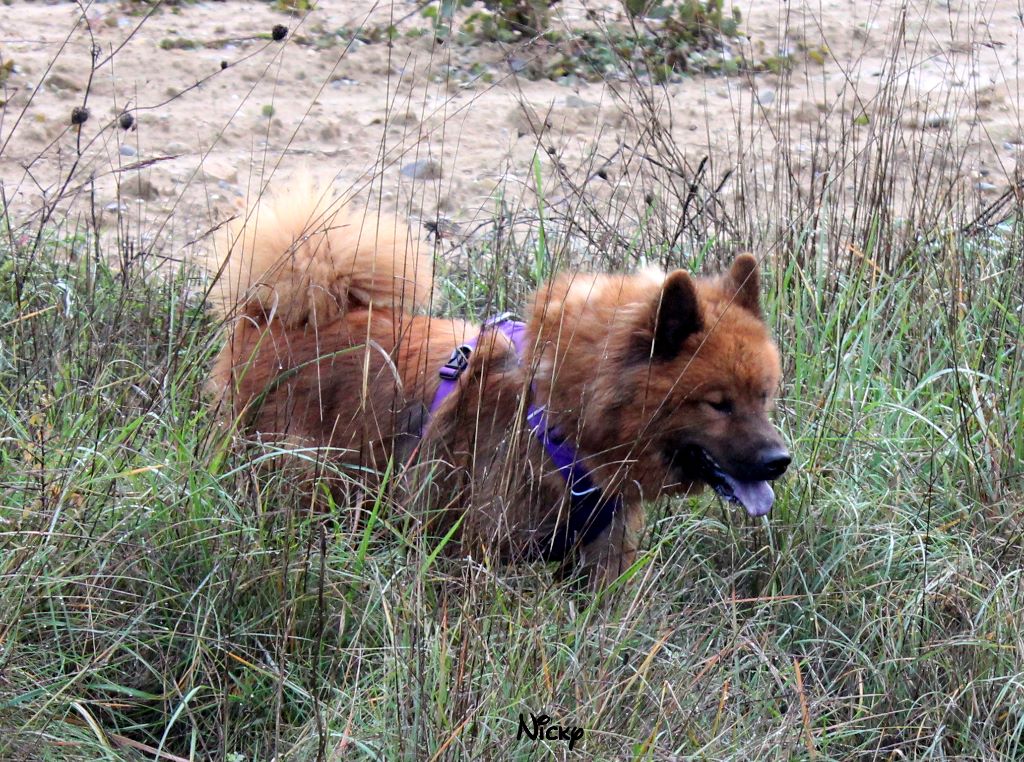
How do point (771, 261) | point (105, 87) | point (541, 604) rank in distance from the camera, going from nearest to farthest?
point (541, 604) → point (771, 261) → point (105, 87)

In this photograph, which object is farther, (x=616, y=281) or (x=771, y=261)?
(x=771, y=261)

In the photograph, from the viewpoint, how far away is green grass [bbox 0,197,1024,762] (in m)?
2.36

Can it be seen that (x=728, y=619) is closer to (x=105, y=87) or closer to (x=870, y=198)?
(x=870, y=198)

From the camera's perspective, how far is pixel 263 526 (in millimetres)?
2670

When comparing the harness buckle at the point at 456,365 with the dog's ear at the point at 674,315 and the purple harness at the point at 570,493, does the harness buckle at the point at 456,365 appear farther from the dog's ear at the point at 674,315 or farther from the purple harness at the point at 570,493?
the dog's ear at the point at 674,315

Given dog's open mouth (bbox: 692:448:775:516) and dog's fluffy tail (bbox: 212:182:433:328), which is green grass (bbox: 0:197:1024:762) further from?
dog's fluffy tail (bbox: 212:182:433:328)

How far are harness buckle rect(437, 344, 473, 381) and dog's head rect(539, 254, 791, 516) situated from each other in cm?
28

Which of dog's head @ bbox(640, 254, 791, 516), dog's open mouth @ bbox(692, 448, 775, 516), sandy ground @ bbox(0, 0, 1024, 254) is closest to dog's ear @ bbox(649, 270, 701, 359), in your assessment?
dog's head @ bbox(640, 254, 791, 516)

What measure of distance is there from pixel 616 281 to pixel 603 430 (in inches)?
17.8

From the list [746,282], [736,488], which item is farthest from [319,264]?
[736,488]

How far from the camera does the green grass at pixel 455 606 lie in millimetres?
2355

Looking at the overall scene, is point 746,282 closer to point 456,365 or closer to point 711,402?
point 711,402

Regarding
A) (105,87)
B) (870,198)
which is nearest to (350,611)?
(870,198)

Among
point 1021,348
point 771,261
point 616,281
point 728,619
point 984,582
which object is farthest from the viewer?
point 771,261
